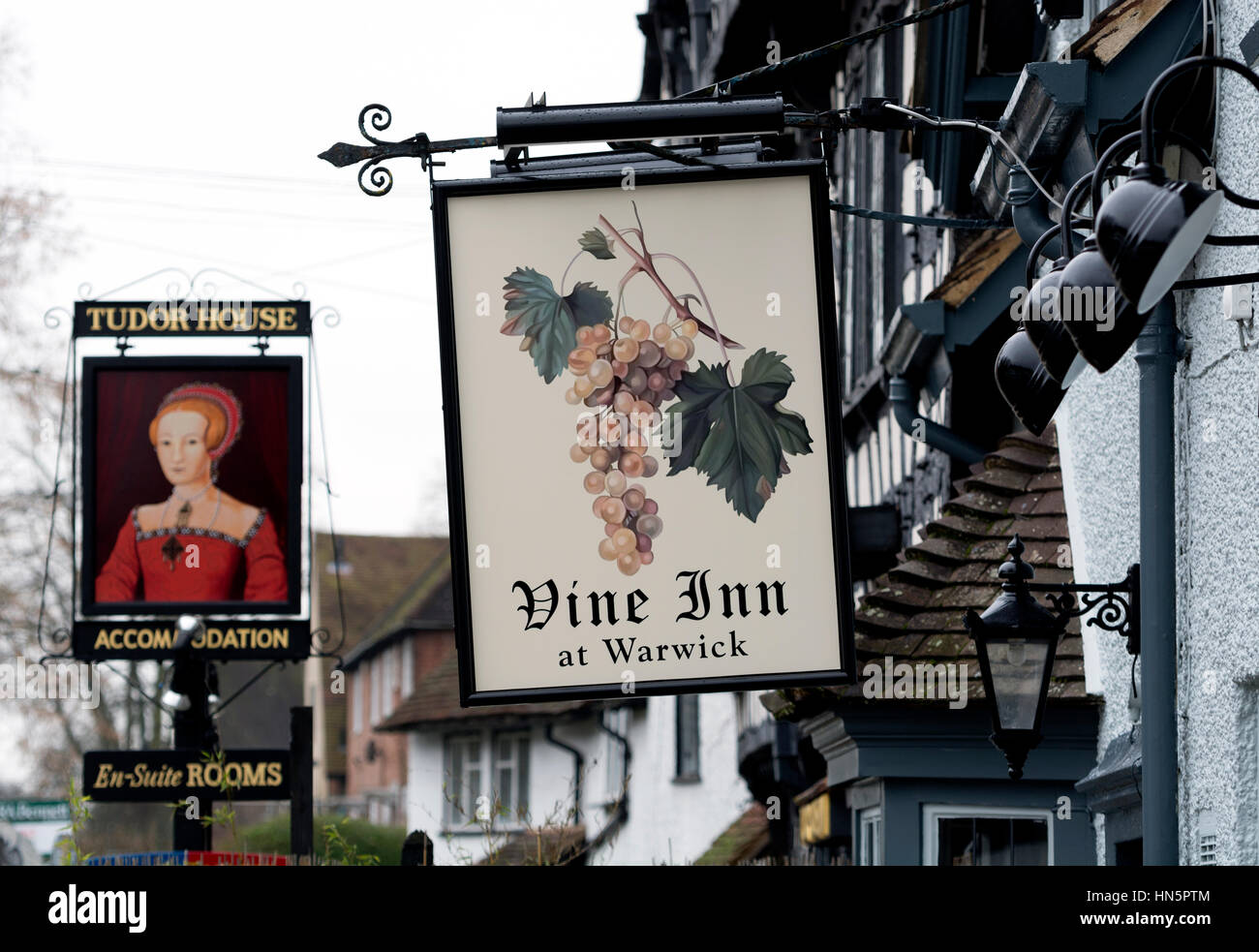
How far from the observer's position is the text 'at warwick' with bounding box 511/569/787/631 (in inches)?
258

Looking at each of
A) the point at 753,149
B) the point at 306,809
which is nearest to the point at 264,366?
the point at 306,809

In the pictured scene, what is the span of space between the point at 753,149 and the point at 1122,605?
2.34 meters

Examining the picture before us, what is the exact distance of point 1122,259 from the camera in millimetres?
4199

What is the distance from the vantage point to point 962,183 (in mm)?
11227

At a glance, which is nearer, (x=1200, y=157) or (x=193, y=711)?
(x=1200, y=157)

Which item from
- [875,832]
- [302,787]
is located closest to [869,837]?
[875,832]

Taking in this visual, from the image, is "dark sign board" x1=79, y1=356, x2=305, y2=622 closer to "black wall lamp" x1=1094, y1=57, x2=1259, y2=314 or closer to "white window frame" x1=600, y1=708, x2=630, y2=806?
"black wall lamp" x1=1094, y1=57, x2=1259, y2=314

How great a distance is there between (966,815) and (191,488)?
7.04 meters

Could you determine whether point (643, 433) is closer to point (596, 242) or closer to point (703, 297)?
point (703, 297)

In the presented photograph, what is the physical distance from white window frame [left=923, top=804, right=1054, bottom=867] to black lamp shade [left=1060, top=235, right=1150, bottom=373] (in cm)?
417
